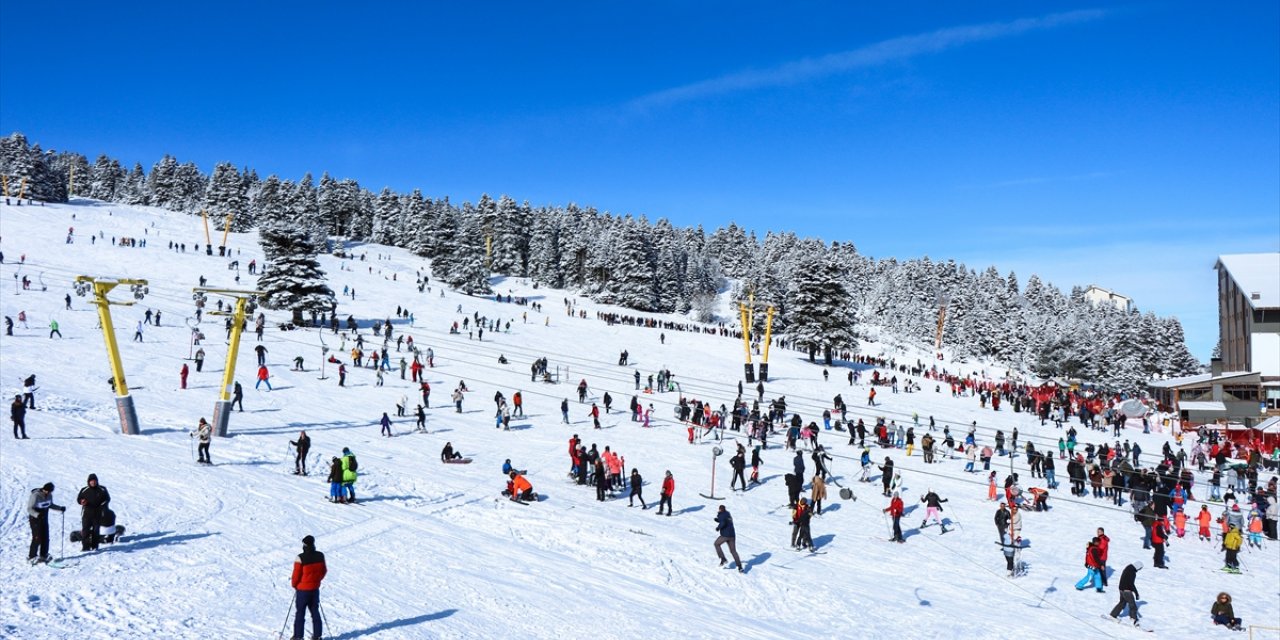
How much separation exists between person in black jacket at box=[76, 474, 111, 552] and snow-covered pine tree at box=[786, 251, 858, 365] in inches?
1905

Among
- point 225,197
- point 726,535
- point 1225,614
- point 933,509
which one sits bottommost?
point 1225,614

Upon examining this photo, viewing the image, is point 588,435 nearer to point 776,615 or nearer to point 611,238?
point 776,615

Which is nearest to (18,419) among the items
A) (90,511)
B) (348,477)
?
(348,477)

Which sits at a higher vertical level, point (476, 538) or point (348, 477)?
point (348, 477)

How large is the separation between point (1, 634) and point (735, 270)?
427 ft

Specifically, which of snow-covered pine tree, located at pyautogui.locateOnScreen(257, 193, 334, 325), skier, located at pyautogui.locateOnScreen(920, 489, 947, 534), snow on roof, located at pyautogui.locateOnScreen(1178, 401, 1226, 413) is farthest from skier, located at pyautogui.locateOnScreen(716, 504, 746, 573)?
snow on roof, located at pyautogui.locateOnScreen(1178, 401, 1226, 413)

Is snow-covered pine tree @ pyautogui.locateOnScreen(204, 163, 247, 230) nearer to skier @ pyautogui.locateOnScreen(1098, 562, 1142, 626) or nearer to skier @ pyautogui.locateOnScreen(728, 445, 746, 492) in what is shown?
skier @ pyautogui.locateOnScreen(728, 445, 746, 492)

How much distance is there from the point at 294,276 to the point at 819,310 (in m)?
34.7

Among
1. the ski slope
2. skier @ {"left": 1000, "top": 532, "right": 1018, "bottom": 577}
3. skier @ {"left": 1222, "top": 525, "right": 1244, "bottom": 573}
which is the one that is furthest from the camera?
skier @ {"left": 1222, "top": 525, "right": 1244, "bottom": 573}

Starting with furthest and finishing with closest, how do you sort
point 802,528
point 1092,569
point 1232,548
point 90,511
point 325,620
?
point 1232,548 → point 802,528 → point 1092,569 → point 90,511 → point 325,620

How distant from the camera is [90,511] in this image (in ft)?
40.3

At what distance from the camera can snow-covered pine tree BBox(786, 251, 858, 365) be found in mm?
56844

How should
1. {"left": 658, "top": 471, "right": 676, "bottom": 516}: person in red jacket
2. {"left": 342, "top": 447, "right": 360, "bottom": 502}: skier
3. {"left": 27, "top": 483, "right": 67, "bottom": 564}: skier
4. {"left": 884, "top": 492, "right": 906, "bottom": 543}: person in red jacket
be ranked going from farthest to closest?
{"left": 658, "top": 471, "right": 676, "bottom": 516}: person in red jacket
{"left": 884, "top": 492, "right": 906, "bottom": 543}: person in red jacket
{"left": 342, "top": 447, "right": 360, "bottom": 502}: skier
{"left": 27, "top": 483, "right": 67, "bottom": 564}: skier

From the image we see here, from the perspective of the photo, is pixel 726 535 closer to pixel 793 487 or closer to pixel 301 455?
pixel 793 487
